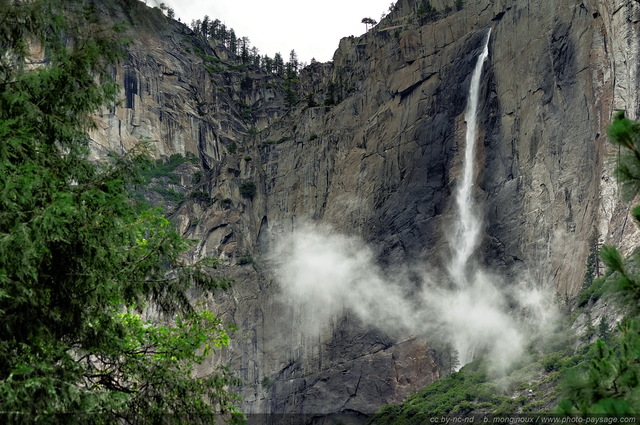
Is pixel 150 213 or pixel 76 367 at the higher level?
pixel 150 213

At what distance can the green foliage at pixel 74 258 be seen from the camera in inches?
361

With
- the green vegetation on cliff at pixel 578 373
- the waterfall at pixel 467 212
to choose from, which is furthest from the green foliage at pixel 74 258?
the waterfall at pixel 467 212

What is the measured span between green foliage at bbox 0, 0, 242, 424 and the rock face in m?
43.8

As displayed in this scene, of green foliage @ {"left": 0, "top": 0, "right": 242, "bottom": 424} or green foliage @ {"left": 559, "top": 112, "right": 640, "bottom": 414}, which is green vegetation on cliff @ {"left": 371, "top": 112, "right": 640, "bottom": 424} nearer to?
green foliage @ {"left": 559, "top": 112, "right": 640, "bottom": 414}

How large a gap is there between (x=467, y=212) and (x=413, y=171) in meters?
8.59

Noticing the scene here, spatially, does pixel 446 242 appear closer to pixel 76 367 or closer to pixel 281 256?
pixel 281 256

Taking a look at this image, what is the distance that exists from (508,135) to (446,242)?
12555 mm

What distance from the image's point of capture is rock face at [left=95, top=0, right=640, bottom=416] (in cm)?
6906

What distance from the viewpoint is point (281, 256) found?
9550 cm

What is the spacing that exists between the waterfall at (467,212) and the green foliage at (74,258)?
69.5 metres

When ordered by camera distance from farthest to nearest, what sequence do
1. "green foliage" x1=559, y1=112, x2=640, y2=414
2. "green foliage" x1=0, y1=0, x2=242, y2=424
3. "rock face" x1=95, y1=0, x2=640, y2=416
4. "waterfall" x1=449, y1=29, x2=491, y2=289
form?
"waterfall" x1=449, y1=29, x2=491, y2=289 → "rock face" x1=95, y1=0, x2=640, y2=416 → "green foliage" x1=0, y1=0, x2=242, y2=424 → "green foliage" x1=559, y1=112, x2=640, y2=414

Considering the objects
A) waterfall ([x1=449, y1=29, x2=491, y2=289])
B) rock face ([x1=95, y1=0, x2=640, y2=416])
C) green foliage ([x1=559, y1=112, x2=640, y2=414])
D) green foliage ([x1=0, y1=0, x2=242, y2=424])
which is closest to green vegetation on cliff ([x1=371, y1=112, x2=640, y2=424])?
green foliage ([x1=559, y1=112, x2=640, y2=414])

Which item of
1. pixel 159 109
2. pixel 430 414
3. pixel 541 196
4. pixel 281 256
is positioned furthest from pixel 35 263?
pixel 159 109

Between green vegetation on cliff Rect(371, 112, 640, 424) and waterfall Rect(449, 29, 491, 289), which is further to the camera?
waterfall Rect(449, 29, 491, 289)
